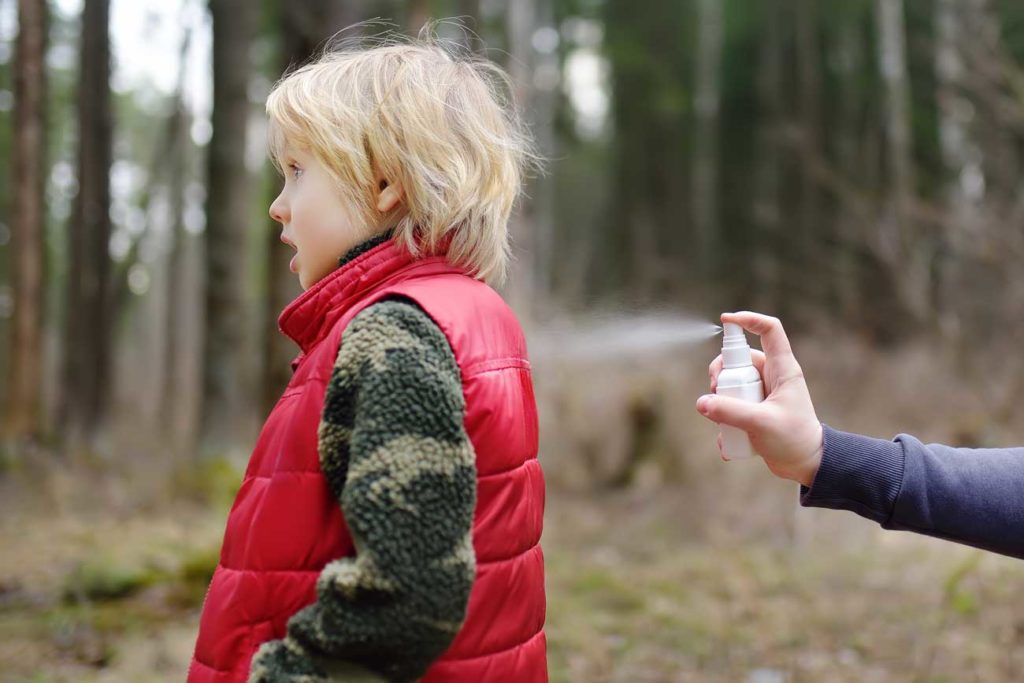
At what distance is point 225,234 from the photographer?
7.96 metres

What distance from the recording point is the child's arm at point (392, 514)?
4.46 ft

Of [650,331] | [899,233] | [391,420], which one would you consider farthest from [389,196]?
[899,233]

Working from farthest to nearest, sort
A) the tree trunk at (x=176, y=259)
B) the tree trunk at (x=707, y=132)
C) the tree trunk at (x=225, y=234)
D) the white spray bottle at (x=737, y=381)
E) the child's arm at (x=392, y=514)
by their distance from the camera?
1. the tree trunk at (x=707, y=132)
2. the tree trunk at (x=176, y=259)
3. the tree trunk at (x=225, y=234)
4. the white spray bottle at (x=737, y=381)
5. the child's arm at (x=392, y=514)

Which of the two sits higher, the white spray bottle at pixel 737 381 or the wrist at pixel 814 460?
the white spray bottle at pixel 737 381

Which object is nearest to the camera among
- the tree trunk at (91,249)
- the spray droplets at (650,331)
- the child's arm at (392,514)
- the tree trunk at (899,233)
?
the child's arm at (392,514)

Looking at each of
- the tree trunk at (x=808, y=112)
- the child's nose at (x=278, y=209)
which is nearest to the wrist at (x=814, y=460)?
the child's nose at (x=278, y=209)

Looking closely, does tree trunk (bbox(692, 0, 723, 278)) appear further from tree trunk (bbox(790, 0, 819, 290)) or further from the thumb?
the thumb

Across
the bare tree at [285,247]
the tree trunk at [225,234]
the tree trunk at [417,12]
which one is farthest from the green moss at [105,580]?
the tree trunk at [417,12]

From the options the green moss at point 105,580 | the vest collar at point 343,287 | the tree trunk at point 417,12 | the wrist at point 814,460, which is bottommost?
the green moss at point 105,580

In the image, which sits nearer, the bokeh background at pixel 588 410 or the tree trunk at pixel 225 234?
the bokeh background at pixel 588 410

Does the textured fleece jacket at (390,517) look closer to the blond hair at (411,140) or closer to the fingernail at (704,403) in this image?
the blond hair at (411,140)

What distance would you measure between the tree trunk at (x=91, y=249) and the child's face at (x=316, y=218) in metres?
11.6

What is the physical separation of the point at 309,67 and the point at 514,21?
11201mm

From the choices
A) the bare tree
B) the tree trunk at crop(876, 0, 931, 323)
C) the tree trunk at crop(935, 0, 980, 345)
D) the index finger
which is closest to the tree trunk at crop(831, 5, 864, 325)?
the tree trunk at crop(935, 0, 980, 345)
